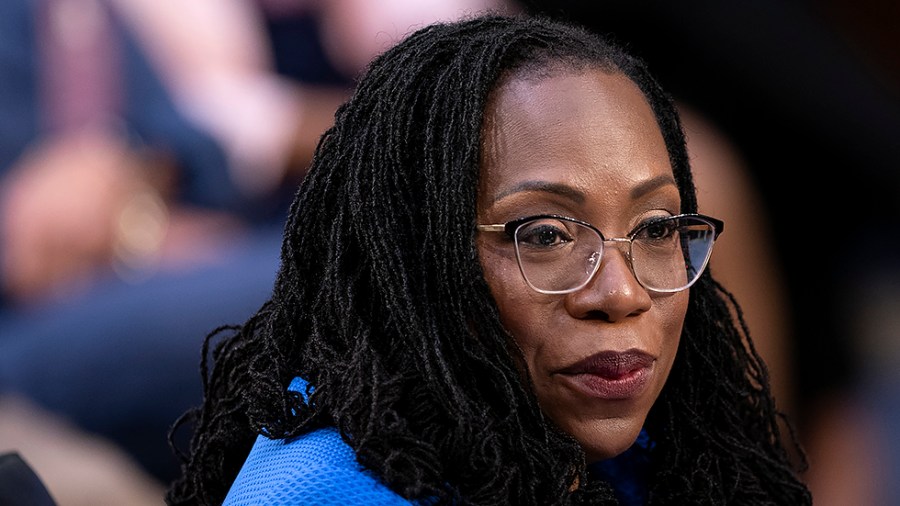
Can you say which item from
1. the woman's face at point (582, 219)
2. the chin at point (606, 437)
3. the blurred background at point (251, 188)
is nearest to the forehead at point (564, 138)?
the woman's face at point (582, 219)

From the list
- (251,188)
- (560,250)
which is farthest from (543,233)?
(251,188)

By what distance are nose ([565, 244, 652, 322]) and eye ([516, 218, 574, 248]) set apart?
0.19 feet

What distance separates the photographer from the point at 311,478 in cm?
118

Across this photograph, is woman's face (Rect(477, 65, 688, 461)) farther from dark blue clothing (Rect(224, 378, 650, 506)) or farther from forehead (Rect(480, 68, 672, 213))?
dark blue clothing (Rect(224, 378, 650, 506))

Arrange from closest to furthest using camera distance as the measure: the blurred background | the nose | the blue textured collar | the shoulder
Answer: the shoulder, the nose, the blue textured collar, the blurred background

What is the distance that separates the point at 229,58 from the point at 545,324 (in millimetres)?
1773

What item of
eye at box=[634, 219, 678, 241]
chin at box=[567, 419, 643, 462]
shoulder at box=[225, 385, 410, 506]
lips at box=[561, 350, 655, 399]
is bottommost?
shoulder at box=[225, 385, 410, 506]

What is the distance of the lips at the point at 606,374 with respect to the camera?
4.20 feet

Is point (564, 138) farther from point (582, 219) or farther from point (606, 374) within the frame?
point (606, 374)

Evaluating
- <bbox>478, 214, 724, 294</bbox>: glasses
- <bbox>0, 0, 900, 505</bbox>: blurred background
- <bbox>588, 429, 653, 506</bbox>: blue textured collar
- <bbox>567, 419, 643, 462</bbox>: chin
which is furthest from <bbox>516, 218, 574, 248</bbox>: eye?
<bbox>0, 0, 900, 505</bbox>: blurred background

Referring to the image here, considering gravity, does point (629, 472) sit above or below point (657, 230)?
below

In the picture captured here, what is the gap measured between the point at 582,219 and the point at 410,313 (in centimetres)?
24

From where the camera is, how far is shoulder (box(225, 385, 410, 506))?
1157 mm

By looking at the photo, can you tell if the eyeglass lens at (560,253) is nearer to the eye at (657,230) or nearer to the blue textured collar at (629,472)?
the eye at (657,230)
